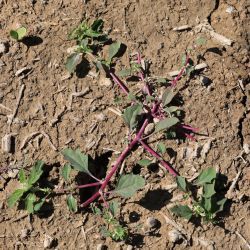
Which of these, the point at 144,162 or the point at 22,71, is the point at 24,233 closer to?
the point at 144,162

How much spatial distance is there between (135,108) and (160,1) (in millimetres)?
766

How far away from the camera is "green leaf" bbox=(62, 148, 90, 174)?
2.93 m

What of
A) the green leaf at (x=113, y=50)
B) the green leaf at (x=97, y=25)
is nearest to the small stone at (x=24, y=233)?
the green leaf at (x=113, y=50)

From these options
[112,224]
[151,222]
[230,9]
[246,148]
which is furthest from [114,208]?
[230,9]

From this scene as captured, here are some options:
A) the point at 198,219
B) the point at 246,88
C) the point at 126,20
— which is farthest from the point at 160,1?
the point at 198,219

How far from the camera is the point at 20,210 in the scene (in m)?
2.98

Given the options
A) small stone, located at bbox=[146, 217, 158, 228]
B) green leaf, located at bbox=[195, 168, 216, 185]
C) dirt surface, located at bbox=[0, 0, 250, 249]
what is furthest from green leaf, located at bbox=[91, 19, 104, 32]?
small stone, located at bbox=[146, 217, 158, 228]

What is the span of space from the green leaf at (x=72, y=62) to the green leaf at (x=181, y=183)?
2.89 ft

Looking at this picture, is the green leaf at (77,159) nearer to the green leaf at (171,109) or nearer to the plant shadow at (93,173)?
the plant shadow at (93,173)

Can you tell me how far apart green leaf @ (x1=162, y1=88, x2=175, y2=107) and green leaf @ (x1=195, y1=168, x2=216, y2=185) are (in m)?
0.45

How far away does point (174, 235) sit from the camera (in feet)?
9.72

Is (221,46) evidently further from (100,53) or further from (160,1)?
(100,53)

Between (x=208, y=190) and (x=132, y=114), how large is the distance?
60cm

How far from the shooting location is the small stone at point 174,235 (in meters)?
2.96
